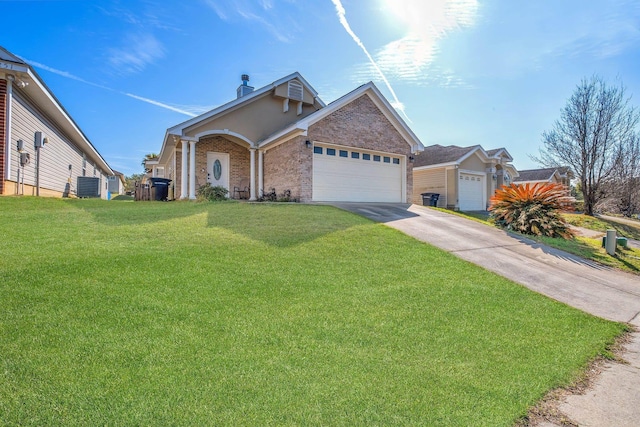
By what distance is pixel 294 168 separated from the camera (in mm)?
13867

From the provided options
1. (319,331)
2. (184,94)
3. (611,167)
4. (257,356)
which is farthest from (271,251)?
(611,167)

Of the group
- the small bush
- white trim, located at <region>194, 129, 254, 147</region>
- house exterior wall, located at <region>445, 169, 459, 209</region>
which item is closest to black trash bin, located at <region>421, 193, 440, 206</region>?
house exterior wall, located at <region>445, 169, 459, 209</region>

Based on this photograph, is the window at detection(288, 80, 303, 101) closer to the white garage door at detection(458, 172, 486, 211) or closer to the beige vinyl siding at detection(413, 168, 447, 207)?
the beige vinyl siding at detection(413, 168, 447, 207)

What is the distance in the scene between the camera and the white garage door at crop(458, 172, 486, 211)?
2177cm

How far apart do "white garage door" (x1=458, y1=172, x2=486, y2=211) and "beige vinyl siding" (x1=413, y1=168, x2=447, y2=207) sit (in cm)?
109

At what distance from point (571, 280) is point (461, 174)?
636 inches

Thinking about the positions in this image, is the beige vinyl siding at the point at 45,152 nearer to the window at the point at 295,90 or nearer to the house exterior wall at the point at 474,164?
the window at the point at 295,90

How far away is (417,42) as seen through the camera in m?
12.4

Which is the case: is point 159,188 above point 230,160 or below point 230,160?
below

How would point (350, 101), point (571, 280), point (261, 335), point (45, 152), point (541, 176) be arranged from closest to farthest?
point (261, 335) → point (571, 280) → point (45, 152) → point (350, 101) → point (541, 176)

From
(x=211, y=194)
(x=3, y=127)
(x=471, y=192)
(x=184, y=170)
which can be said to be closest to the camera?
(x=3, y=127)

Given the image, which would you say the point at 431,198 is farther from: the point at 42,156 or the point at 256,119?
the point at 42,156

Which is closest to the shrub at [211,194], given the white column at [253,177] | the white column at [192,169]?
the white column at [192,169]

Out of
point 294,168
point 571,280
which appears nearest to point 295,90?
point 294,168
